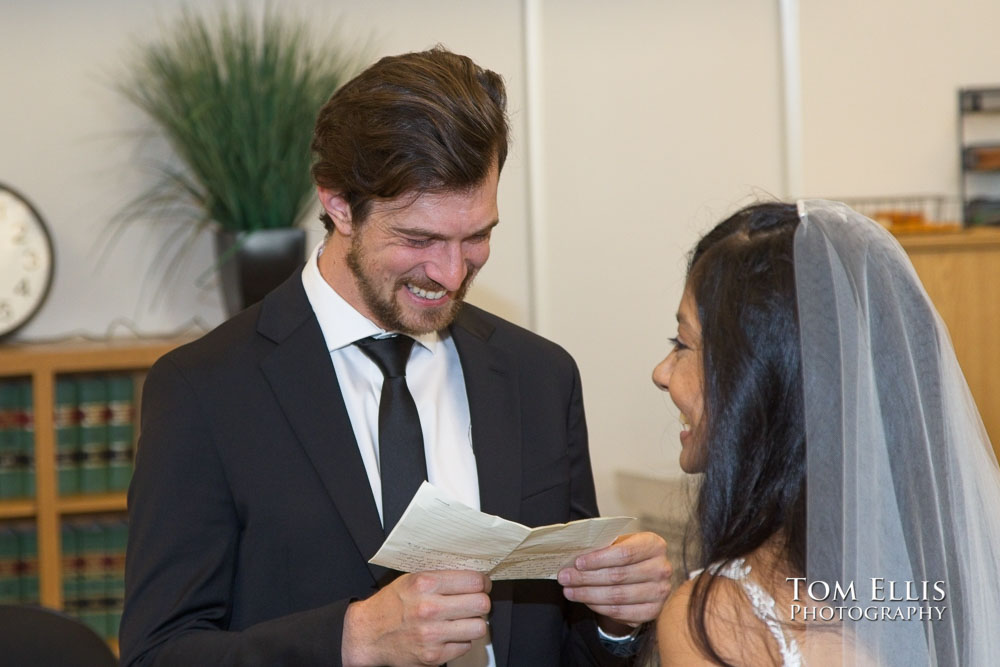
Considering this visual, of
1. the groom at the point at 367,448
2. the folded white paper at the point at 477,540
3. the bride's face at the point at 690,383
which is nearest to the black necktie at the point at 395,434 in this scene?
the groom at the point at 367,448

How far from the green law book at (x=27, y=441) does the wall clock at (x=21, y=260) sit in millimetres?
262

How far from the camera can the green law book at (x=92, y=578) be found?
3570mm

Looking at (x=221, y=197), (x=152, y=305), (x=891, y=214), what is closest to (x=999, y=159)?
(x=891, y=214)

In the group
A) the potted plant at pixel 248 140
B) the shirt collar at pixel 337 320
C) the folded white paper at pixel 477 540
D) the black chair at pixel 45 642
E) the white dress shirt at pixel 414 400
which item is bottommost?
the black chair at pixel 45 642

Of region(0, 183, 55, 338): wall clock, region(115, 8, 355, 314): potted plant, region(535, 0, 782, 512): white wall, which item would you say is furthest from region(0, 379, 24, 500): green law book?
region(535, 0, 782, 512): white wall

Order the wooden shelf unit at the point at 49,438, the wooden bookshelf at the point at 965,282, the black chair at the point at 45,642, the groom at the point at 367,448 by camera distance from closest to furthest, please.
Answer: the groom at the point at 367,448, the black chair at the point at 45,642, the wooden shelf unit at the point at 49,438, the wooden bookshelf at the point at 965,282

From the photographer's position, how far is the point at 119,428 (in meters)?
3.58

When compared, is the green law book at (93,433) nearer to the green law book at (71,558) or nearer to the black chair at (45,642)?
the green law book at (71,558)

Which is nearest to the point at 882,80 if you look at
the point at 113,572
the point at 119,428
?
the point at 119,428

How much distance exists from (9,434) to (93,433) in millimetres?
239

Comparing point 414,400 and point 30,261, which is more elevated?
point 30,261

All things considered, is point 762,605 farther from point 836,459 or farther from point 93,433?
point 93,433

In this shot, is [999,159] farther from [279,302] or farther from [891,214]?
[279,302]

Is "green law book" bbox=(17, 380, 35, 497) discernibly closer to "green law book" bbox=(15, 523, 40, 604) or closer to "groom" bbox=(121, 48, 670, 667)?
"green law book" bbox=(15, 523, 40, 604)
